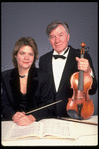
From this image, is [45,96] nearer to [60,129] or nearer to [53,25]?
[60,129]

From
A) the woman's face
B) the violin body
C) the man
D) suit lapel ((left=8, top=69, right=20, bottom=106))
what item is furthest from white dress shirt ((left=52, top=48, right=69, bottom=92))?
suit lapel ((left=8, top=69, right=20, bottom=106))

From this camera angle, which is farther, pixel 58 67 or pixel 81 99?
pixel 58 67

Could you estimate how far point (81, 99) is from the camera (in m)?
1.76

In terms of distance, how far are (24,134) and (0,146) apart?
0.93 feet

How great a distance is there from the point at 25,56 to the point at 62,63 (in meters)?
0.50

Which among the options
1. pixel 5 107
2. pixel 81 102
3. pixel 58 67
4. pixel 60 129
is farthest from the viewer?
pixel 58 67

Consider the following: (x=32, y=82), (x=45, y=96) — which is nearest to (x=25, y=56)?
(x=32, y=82)

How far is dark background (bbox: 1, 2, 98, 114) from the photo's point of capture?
1.89 metres

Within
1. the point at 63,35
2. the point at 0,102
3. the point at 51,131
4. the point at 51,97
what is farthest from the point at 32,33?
the point at 51,131

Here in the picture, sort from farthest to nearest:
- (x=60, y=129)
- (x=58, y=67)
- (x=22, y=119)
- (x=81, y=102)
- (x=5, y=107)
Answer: (x=58, y=67), (x=5, y=107), (x=81, y=102), (x=22, y=119), (x=60, y=129)

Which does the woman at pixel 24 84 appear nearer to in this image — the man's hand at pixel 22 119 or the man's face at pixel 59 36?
the man's hand at pixel 22 119

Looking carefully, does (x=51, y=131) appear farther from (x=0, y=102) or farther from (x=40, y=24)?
(x=40, y=24)

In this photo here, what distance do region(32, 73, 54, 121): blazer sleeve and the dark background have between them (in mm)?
342

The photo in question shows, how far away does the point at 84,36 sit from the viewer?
6.25ft
